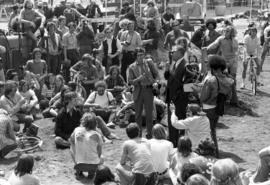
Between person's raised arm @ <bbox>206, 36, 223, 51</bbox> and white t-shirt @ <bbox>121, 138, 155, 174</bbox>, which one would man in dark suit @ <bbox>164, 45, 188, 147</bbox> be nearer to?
white t-shirt @ <bbox>121, 138, 155, 174</bbox>

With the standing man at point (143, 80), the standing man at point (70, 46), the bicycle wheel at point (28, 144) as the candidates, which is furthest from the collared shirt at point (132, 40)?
the bicycle wheel at point (28, 144)

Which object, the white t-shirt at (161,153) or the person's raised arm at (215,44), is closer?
the white t-shirt at (161,153)

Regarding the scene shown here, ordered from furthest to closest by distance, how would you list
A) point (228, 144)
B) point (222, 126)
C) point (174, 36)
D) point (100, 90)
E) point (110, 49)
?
point (110, 49) → point (174, 36) → point (222, 126) → point (100, 90) → point (228, 144)

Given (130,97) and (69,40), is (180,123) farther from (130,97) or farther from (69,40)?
(69,40)

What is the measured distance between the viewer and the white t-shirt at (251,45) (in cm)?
1623

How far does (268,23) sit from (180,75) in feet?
40.7

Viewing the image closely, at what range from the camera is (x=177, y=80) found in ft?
34.6

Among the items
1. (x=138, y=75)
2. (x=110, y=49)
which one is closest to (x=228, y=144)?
(x=138, y=75)

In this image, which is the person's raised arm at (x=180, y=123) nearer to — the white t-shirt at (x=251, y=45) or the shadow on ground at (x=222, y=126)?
the shadow on ground at (x=222, y=126)

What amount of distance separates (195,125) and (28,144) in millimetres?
3350

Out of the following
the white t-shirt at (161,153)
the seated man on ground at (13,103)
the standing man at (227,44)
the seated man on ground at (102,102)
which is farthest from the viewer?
the standing man at (227,44)

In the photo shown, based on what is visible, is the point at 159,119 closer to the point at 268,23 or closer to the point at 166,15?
the point at 166,15

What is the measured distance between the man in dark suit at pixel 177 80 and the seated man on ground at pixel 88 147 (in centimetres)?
162

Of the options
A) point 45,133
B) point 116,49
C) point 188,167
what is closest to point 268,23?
point 116,49
